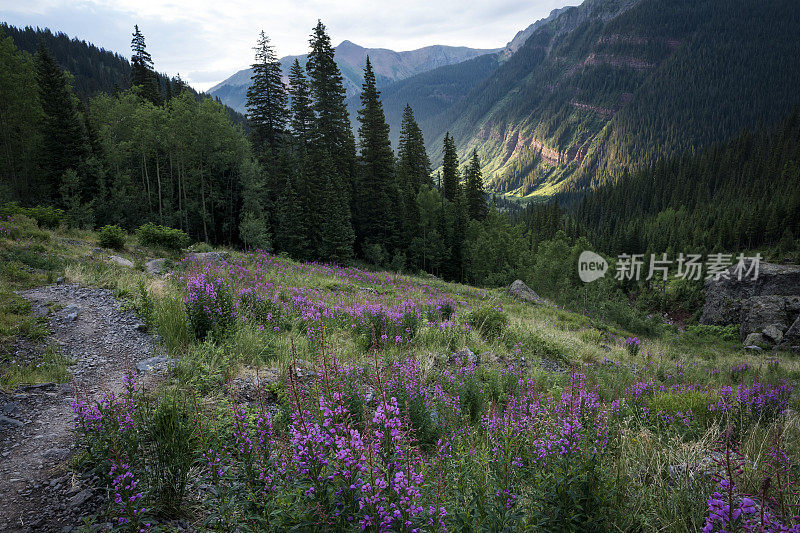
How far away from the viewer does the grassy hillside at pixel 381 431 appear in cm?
216

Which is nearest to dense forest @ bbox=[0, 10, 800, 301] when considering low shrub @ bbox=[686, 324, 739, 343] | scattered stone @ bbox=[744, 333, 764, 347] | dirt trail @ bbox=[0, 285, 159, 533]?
dirt trail @ bbox=[0, 285, 159, 533]

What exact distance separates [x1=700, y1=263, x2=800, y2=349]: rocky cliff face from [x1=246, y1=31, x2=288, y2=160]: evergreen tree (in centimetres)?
5656

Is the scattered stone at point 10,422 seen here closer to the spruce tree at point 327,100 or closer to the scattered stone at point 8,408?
the scattered stone at point 8,408

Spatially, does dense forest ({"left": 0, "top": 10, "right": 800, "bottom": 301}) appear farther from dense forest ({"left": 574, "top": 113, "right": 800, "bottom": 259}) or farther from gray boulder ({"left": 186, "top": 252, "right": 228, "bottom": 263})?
dense forest ({"left": 574, "top": 113, "right": 800, "bottom": 259})

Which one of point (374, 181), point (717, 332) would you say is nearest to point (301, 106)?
point (374, 181)

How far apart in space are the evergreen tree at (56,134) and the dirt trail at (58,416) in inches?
1205

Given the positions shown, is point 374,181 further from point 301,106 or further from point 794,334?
point 794,334

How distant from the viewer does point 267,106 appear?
36.8 m

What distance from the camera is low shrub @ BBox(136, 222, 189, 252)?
1597 centimetres

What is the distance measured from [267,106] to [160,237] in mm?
26012

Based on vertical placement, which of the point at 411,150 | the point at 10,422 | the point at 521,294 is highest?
the point at 411,150

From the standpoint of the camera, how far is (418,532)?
186 cm

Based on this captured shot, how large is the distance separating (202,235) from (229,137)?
35.7 ft

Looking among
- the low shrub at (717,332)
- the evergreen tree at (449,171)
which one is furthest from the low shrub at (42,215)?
the low shrub at (717,332)
